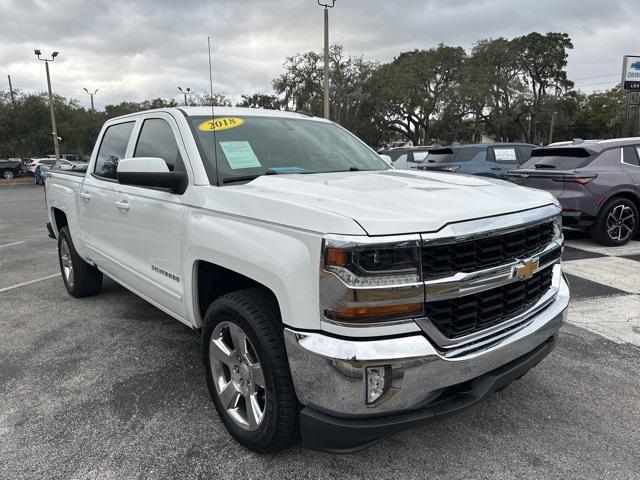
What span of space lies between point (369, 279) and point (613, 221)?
7046 mm

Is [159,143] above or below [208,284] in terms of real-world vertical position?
above

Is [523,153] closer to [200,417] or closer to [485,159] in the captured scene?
[485,159]

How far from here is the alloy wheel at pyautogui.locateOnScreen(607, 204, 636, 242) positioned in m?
7.34

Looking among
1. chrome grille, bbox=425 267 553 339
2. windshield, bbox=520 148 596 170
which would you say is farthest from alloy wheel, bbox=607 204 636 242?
chrome grille, bbox=425 267 553 339

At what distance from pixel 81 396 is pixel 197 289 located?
3.76ft

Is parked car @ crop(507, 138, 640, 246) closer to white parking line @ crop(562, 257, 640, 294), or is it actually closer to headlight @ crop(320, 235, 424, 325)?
white parking line @ crop(562, 257, 640, 294)

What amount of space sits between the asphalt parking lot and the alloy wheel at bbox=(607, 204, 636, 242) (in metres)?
3.34

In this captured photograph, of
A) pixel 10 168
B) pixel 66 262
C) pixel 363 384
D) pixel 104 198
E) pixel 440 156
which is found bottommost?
pixel 10 168

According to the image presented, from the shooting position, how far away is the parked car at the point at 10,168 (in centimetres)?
3103

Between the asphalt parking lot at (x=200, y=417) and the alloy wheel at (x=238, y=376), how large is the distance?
0.64 feet

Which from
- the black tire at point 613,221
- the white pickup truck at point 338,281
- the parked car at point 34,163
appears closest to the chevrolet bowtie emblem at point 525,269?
the white pickup truck at point 338,281

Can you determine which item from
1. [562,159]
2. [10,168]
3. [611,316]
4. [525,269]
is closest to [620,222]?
[562,159]

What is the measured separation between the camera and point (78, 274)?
16.3 feet

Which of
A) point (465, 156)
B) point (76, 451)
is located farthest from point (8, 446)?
point (465, 156)
